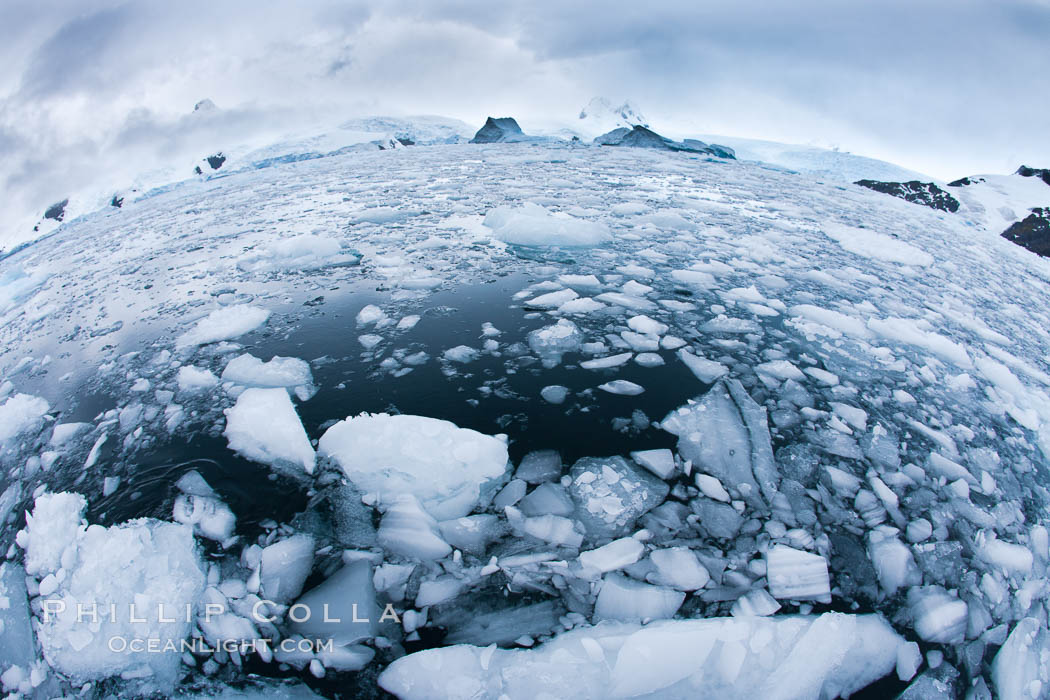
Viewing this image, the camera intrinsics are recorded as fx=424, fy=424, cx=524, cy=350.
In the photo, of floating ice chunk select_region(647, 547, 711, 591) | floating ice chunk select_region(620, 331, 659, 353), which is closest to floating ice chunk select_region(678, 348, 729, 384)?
floating ice chunk select_region(620, 331, 659, 353)

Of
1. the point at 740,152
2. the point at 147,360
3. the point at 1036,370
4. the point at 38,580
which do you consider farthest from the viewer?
the point at 740,152

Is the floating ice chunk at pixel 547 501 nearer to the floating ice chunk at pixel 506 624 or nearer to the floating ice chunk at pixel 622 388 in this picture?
the floating ice chunk at pixel 506 624

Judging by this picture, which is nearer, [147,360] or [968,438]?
[968,438]

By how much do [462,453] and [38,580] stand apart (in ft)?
3.77

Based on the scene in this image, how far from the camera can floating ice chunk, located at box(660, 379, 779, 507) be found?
4.71 ft

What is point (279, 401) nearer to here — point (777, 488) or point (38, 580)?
point (38, 580)

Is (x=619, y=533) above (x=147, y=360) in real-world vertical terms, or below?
above

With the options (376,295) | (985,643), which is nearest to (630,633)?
(985,643)

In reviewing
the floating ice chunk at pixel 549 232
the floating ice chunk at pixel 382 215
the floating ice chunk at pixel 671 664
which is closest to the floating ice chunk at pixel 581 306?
the floating ice chunk at pixel 549 232

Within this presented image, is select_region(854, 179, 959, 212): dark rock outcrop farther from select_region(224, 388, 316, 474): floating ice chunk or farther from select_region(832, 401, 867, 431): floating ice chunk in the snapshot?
select_region(224, 388, 316, 474): floating ice chunk

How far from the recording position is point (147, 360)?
215 centimetres

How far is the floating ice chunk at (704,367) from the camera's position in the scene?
1.92m

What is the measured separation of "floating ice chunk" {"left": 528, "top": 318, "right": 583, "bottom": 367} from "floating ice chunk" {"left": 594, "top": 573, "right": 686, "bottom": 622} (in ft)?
3.39

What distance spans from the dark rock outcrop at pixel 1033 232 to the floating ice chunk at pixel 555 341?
2159 cm
